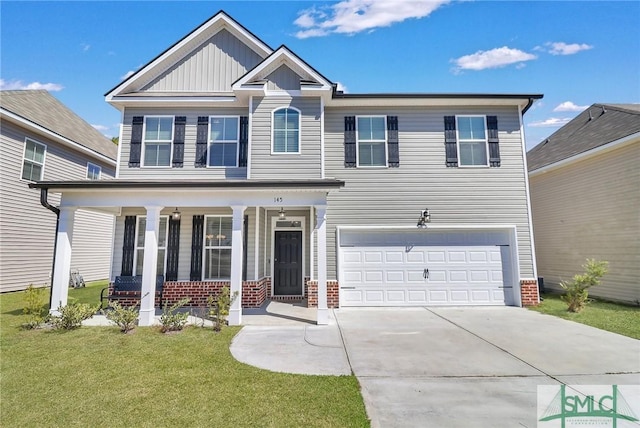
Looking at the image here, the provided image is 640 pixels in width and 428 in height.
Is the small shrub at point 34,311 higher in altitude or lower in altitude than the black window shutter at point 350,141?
lower

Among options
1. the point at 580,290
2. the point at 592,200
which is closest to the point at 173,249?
the point at 580,290

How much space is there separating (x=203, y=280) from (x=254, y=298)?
1728mm

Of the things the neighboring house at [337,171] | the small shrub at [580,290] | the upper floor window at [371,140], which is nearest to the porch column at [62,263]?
the neighboring house at [337,171]

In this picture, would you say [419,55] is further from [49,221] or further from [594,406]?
[49,221]

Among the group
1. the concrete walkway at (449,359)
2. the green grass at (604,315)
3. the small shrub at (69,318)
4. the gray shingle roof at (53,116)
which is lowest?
the concrete walkway at (449,359)

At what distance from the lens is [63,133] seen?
12711 millimetres

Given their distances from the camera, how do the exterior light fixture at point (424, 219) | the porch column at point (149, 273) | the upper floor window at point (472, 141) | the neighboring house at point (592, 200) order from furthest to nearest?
the upper floor window at point (472, 141) → the exterior light fixture at point (424, 219) → the neighboring house at point (592, 200) → the porch column at point (149, 273)

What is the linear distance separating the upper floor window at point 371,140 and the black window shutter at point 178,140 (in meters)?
5.55

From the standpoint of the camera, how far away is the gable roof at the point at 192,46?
966 centimetres

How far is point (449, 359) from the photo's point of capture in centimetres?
496

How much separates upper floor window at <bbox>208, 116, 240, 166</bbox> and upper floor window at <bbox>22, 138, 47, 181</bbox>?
788 centimetres

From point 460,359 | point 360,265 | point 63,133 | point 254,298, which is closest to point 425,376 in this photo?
point 460,359

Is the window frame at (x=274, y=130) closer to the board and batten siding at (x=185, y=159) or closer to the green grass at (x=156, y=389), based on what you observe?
the board and batten siding at (x=185, y=159)

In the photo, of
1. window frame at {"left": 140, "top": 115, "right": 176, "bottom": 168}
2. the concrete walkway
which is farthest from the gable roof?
the concrete walkway
